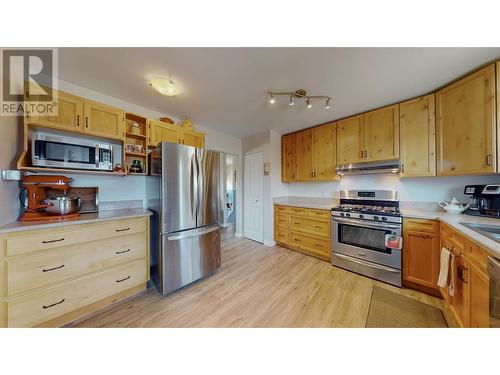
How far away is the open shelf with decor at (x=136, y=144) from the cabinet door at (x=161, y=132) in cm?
7

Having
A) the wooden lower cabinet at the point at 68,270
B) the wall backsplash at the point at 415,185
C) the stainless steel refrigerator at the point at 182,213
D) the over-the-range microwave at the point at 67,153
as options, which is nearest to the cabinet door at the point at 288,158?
the wall backsplash at the point at 415,185

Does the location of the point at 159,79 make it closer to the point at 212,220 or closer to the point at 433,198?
the point at 212,220

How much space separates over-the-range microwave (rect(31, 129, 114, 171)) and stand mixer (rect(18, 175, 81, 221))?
15cm

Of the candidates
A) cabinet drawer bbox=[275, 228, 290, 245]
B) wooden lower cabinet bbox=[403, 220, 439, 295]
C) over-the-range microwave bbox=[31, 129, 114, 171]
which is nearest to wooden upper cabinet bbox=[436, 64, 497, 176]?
wooden lower cabinet bbox=[403, 220, 439, 295]

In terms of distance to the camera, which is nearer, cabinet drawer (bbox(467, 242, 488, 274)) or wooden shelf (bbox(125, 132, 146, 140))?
cabinet drawer (bbox(467, 242, 488, 274))

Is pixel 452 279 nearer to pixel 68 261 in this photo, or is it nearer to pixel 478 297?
pixel 478 297

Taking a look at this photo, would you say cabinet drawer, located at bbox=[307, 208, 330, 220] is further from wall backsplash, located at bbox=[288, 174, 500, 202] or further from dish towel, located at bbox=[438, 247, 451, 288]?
dish towel, located at bbox=[438, 247, 451, 288]

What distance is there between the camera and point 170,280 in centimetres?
183

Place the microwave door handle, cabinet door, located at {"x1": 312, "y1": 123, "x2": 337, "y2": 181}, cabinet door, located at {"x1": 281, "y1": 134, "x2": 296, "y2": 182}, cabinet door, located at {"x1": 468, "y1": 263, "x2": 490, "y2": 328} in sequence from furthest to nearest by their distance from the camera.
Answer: cabinet door, located at {"x1": 281, "y1": 134, "x2": 296, "y2": 182}, cabinet door, located at {"x1": 312, "y1": 123, "x2": 337, "y2": 181}, the microwave door handle, cabinet door, located at {"x1": 468, "y1": 263, "x2": 490, "y2": 328}

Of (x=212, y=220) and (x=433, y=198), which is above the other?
(x=433, y=198)

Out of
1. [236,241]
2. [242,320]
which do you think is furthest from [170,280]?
[236,241]

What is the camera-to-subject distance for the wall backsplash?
2041mm

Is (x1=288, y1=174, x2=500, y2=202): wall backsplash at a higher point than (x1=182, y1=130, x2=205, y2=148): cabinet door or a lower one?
lower
